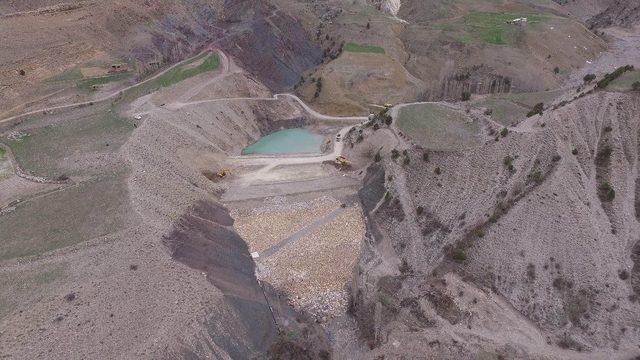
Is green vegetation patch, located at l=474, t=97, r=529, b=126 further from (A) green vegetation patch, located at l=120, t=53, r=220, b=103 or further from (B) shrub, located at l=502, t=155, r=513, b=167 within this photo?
(A) green vegetation patch, located at l=120, t=53, r=220, b=103

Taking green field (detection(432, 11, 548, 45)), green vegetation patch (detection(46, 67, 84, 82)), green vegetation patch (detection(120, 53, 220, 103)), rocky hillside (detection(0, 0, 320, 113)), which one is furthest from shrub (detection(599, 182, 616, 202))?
green vegetation patch (detection(46, 67, 84, 82))

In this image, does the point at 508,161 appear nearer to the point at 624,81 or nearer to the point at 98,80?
the point at 624,81

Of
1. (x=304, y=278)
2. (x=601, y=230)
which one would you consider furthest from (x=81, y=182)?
(x=601, y=230)

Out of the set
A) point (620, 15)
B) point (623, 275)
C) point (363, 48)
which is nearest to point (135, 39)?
point (363, 48)

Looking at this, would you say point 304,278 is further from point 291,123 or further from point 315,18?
point 315,18

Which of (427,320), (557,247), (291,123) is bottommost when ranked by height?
(291,123)
